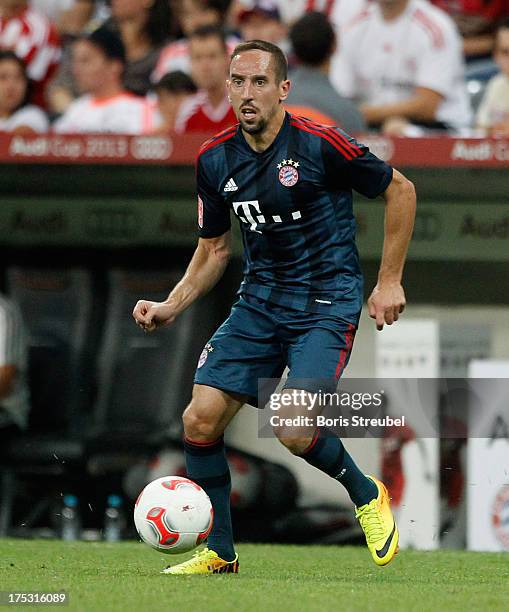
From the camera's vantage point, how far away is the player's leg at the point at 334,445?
4.59 meters

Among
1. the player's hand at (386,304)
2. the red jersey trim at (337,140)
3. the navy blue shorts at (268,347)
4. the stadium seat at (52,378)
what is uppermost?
the red jersey trim at (337,140)

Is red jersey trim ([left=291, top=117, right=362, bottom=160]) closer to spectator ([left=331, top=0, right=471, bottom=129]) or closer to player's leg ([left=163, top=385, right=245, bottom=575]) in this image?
player's leg ([left=163, top=385, right=245, bottom=575])

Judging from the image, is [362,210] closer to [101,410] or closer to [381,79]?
[381,79]

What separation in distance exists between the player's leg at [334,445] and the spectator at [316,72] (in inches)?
106

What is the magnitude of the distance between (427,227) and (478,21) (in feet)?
6.66

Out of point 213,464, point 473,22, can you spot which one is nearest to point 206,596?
point 213,464

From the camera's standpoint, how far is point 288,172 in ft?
15.3

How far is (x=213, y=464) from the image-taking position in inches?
187

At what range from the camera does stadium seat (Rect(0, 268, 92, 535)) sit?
7.82 meters

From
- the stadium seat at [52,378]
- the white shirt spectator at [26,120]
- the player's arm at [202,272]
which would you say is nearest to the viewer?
the player's arm at [202,272]

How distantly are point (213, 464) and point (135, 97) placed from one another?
4.53 metres

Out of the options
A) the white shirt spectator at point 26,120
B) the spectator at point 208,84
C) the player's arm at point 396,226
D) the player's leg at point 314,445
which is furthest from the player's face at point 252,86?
the white shirt spectator at point 26,120

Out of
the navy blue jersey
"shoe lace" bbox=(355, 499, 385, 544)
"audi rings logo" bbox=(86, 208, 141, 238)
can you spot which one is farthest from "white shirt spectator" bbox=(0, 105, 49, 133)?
"shoe lace" bbox=(355, 499, 385, 544)

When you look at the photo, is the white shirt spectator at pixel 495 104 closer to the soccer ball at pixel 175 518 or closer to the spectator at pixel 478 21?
the spectator at pixel 478 21
